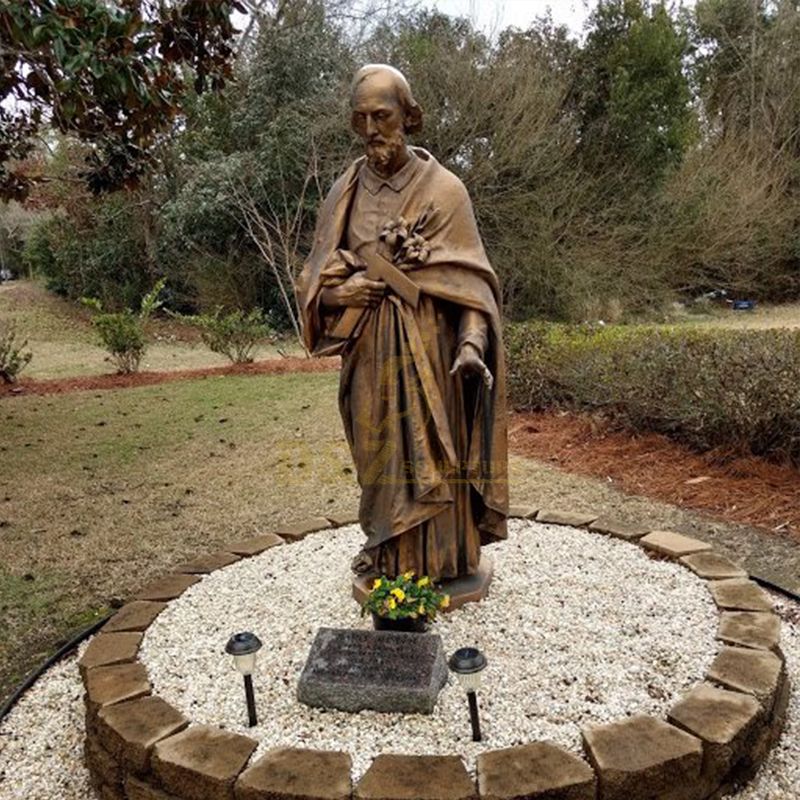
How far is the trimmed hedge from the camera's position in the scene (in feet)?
21.7

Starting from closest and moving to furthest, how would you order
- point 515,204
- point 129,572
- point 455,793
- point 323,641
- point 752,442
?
point 455,793 < point 323,641 < point 129,572 < point 752,442 < point 515,204

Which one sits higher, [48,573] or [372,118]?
[372,118]

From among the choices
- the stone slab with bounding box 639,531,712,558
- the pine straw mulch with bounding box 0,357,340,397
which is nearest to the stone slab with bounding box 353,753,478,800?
the stone slab with bounding box 639,531,712,558

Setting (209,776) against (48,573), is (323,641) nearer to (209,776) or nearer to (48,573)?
(209,776)

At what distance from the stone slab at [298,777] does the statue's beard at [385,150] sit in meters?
2.31

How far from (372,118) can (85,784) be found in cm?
291

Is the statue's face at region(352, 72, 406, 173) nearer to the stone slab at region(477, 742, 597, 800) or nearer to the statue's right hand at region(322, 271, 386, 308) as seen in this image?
the statue's right hand at region(322, 271, 386, 308)

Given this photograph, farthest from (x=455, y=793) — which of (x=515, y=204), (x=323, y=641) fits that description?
(x=515, y=204)

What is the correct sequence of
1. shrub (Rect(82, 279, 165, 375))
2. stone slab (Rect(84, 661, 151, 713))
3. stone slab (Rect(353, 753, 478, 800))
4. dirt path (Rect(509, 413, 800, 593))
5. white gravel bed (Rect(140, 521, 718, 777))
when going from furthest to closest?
shrub (Rect(82, 279, 165, 375)), dirt path (Rect(509, 413, 800, 593)), stone slab (Rect(84, 661, 151, 713)), white gravel bed (Rect(140, 521, 718, 777)), stone slab (Rect(353, 753, 478, 800))

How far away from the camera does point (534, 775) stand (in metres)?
2.56

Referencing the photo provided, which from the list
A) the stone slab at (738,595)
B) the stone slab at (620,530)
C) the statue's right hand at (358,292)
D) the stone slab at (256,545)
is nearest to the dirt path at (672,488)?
the stone slab at (620,530)

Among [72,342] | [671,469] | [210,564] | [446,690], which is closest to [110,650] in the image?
[210,564]

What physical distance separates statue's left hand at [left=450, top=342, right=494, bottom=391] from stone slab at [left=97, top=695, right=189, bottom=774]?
1.74 meters

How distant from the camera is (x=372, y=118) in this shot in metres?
3.11
